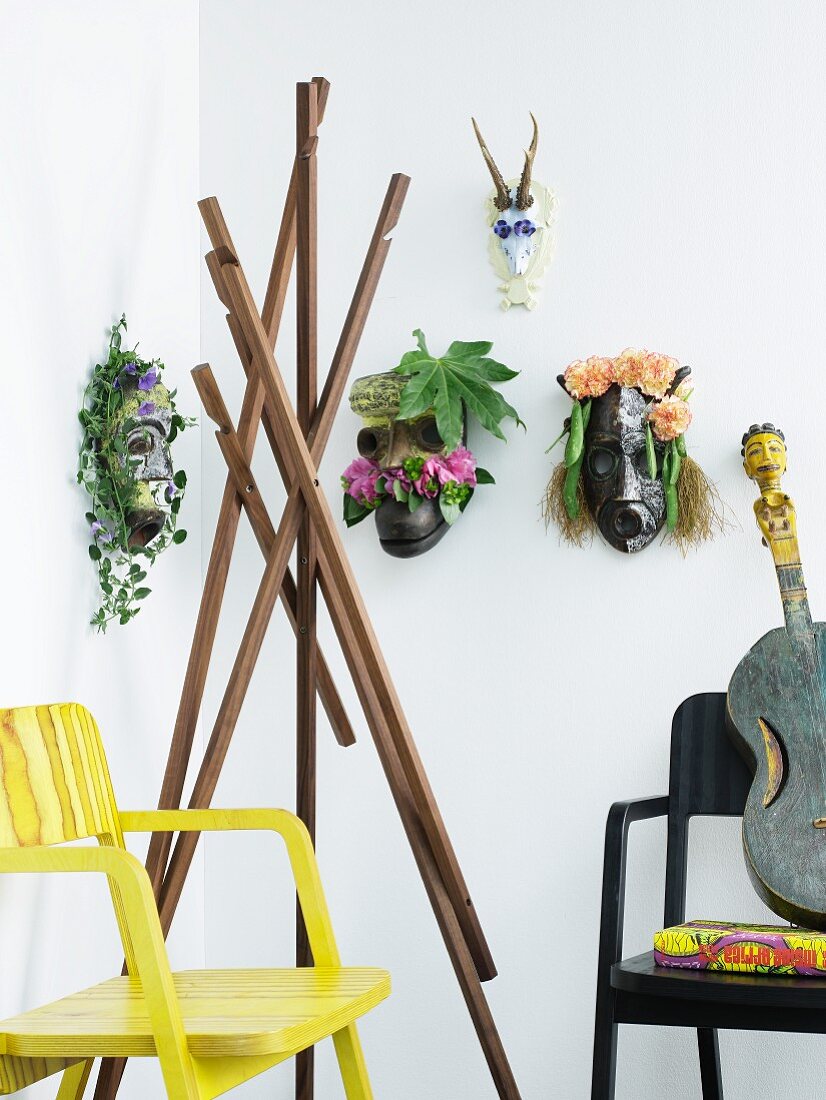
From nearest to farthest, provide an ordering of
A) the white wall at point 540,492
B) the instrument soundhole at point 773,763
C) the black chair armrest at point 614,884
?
the black chair armrest at point 614,884
the instrument soundhole at point 773,763
the white wall at point 540,492

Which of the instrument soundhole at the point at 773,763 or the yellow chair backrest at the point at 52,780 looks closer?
the yellow chair backrest at the point at 52,780

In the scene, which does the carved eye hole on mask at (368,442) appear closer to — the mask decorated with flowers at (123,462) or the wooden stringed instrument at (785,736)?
the mask decorated with flowers at (123,462)

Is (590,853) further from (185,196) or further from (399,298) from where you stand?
(185,196)

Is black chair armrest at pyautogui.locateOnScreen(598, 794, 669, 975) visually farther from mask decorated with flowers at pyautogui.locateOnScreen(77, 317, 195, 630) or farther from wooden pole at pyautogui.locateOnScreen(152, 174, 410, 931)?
mask decorated with flowers at pyautogui.locateOnScreen(77, 317, 195, 630)

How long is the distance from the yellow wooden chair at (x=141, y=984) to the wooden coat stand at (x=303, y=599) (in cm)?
26

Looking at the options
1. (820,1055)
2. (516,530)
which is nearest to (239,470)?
(516,530)

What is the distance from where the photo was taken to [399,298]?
8.84 ft

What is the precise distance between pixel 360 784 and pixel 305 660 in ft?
1.45

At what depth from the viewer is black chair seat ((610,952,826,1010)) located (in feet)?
5.29

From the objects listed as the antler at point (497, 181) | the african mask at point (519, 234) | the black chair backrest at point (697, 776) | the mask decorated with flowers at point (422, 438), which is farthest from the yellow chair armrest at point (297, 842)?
the antler at point (497, 181)

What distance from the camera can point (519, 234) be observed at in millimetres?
2559

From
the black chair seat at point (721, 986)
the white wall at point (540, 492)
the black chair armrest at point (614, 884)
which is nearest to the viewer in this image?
the black chair seat at point (721, 986)

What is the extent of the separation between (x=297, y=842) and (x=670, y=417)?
1.09 metres

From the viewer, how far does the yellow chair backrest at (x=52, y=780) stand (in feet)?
5.83
